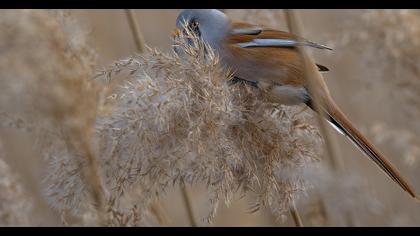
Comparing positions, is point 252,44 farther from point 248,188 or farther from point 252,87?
point 248,188

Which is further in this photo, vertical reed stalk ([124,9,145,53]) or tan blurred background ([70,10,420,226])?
vertical reed stalk ([124,9,145,53])

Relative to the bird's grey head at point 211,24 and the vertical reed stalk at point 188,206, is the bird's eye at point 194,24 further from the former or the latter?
the vertical reed stalk at point 188,206

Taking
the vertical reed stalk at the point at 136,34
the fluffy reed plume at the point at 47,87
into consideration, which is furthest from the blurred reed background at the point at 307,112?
the vertical reed stalk at the point at 136,34

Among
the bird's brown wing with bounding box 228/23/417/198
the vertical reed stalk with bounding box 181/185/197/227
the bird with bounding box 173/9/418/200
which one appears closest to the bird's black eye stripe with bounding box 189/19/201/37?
the bird with bounding box 173/9/418/200

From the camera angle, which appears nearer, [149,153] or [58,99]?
[149,153]

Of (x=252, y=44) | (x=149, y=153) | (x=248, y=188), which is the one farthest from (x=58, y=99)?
(x=252, y=44)

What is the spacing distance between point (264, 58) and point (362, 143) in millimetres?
590

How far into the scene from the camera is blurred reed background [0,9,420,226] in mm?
1716

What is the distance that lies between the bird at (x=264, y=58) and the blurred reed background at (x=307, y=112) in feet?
0.23

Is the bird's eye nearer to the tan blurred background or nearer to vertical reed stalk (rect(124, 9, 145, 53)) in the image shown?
the tan blurred background

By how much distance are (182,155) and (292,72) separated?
33.6 inches

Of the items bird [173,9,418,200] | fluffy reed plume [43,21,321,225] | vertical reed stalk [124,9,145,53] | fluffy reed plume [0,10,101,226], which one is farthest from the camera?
bird [173,9,418,200]

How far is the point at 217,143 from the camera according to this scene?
65.4 inches

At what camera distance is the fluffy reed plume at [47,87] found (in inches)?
69.8
